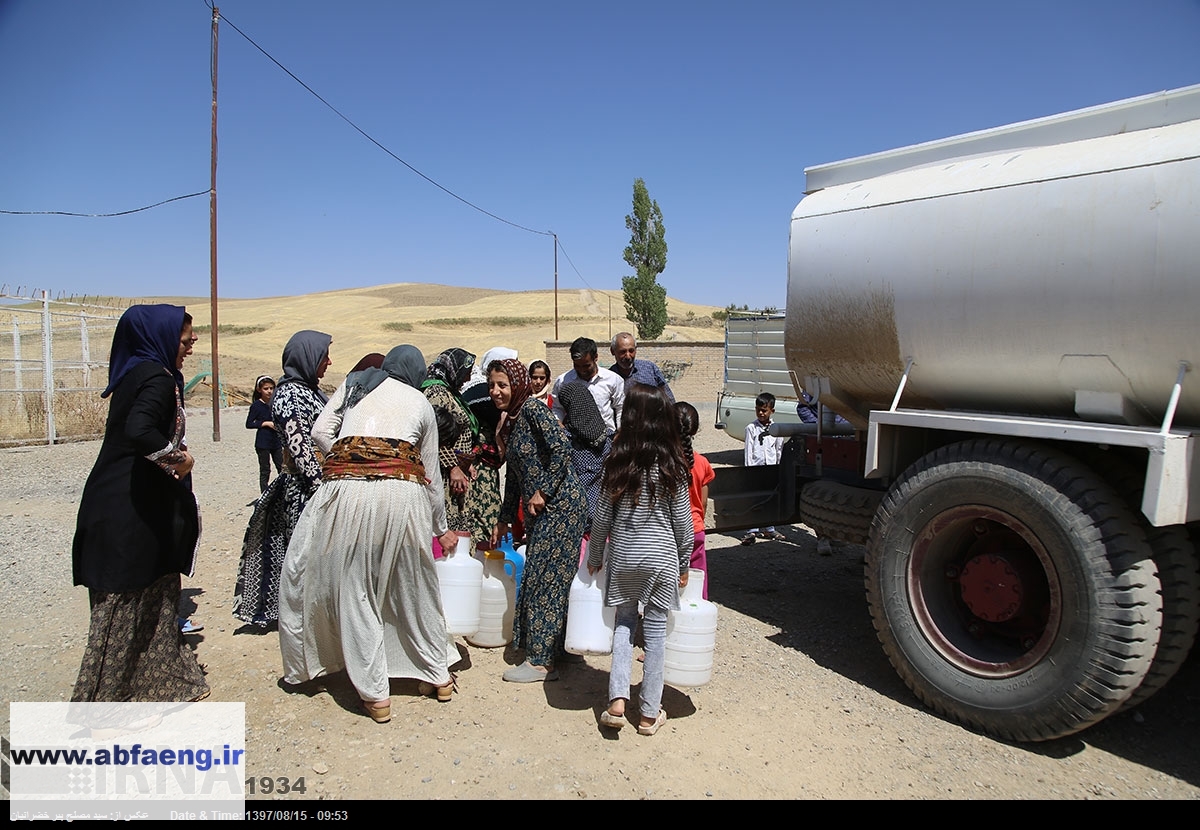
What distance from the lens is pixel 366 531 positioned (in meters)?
3.46

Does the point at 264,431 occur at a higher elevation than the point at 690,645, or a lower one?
higher

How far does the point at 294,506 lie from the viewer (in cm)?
441

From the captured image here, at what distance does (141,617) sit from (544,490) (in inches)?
76.9

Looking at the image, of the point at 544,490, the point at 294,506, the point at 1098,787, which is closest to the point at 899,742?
the point at 1098,787

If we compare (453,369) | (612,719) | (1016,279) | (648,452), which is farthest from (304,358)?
(1016,279)

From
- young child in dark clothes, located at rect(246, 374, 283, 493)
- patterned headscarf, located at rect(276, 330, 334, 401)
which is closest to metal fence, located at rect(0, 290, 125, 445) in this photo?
young child in dark clothes, located at rect(246, 374, 283, 493)

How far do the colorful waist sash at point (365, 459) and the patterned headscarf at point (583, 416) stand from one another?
1.23m

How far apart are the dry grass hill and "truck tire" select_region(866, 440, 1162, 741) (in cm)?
1692

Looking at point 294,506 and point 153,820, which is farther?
point 294,506

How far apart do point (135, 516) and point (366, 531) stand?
98 centimetres

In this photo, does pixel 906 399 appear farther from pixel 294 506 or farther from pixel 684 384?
pixel 684 384

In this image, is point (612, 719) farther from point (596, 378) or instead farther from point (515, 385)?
point (596, 378)

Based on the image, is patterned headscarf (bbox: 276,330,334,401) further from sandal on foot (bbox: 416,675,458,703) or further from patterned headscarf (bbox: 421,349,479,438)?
sandal on foot (bbox: 416,675,458,703)

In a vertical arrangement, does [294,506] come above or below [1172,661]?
above
